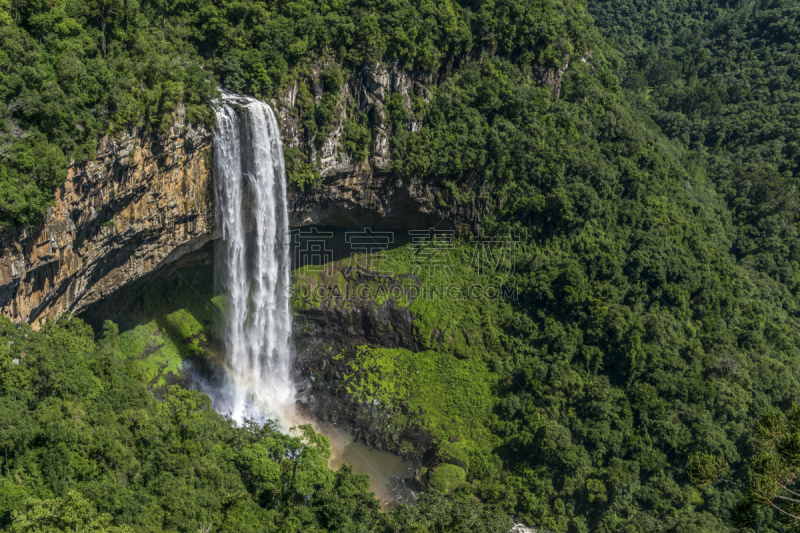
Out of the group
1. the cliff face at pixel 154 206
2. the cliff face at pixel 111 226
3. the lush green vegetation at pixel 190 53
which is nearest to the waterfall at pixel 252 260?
the cliff face at pixel 154 206

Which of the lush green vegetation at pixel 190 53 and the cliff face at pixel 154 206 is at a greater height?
the lush green vegetation at pixel 190 53

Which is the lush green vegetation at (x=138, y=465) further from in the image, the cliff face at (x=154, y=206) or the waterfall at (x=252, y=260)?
the waterfall at (x=252, y=260)

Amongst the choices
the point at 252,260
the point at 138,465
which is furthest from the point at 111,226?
the point at 138,465

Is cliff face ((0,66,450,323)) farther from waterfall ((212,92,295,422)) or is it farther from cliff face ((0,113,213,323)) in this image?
waterfall ((212,92,295,422))

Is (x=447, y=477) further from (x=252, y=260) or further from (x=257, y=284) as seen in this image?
(x=252, y=260)

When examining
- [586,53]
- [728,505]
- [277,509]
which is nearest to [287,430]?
[277,509]

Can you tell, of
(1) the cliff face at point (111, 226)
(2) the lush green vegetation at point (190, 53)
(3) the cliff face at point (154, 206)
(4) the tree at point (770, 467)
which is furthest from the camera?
(3) the cliff face at point (154, 206)

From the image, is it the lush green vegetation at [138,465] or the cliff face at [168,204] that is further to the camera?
the cliff face at [168,204]
